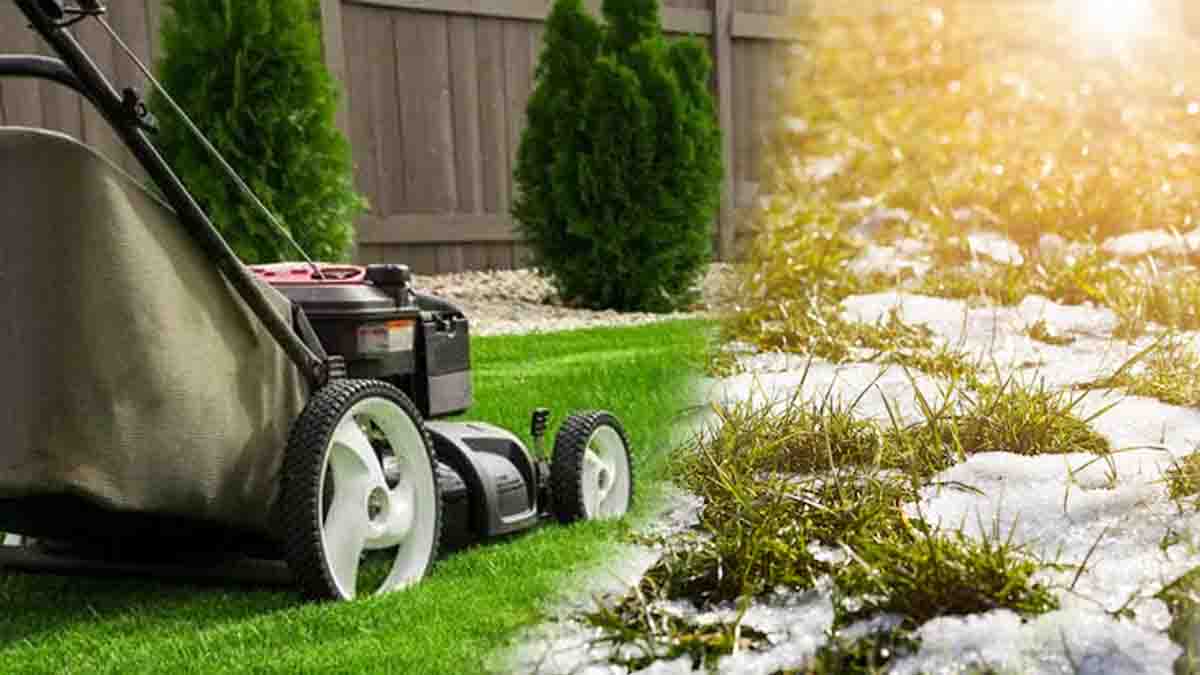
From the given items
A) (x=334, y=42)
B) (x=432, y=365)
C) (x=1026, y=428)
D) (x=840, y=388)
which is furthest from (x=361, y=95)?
(x=1026, y=428)

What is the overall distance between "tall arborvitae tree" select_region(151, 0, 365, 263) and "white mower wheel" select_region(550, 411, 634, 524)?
3.18 metres

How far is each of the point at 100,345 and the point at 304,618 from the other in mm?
533

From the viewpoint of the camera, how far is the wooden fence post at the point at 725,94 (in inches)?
411

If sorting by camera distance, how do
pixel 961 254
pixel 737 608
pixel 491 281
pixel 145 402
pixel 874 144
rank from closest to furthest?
pixel 737 608 < pixel 145 402 < pixel 961 254 < pixel 874 144 < pixel 491 281

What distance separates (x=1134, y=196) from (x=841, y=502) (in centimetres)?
163

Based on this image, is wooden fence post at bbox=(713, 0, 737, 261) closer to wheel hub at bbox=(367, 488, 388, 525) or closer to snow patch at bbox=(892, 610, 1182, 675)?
wheel hub at bbox=(367, 488, 388, 525)

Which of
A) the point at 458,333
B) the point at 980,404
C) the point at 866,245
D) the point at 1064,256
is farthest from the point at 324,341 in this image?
the point at 980,404

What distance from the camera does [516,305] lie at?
26.5 ft

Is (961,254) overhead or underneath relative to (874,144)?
underneath

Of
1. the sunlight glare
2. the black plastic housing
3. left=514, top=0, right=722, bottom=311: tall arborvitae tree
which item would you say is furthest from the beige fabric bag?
left=514, top=0, right=722, bottom=311: tall arborvitae tree

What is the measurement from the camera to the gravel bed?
745cm

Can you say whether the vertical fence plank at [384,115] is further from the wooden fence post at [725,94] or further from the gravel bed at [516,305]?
the wooden fence post at [725,94]

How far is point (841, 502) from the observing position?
146 cm

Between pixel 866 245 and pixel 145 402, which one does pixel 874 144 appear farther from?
pixel 145 402
